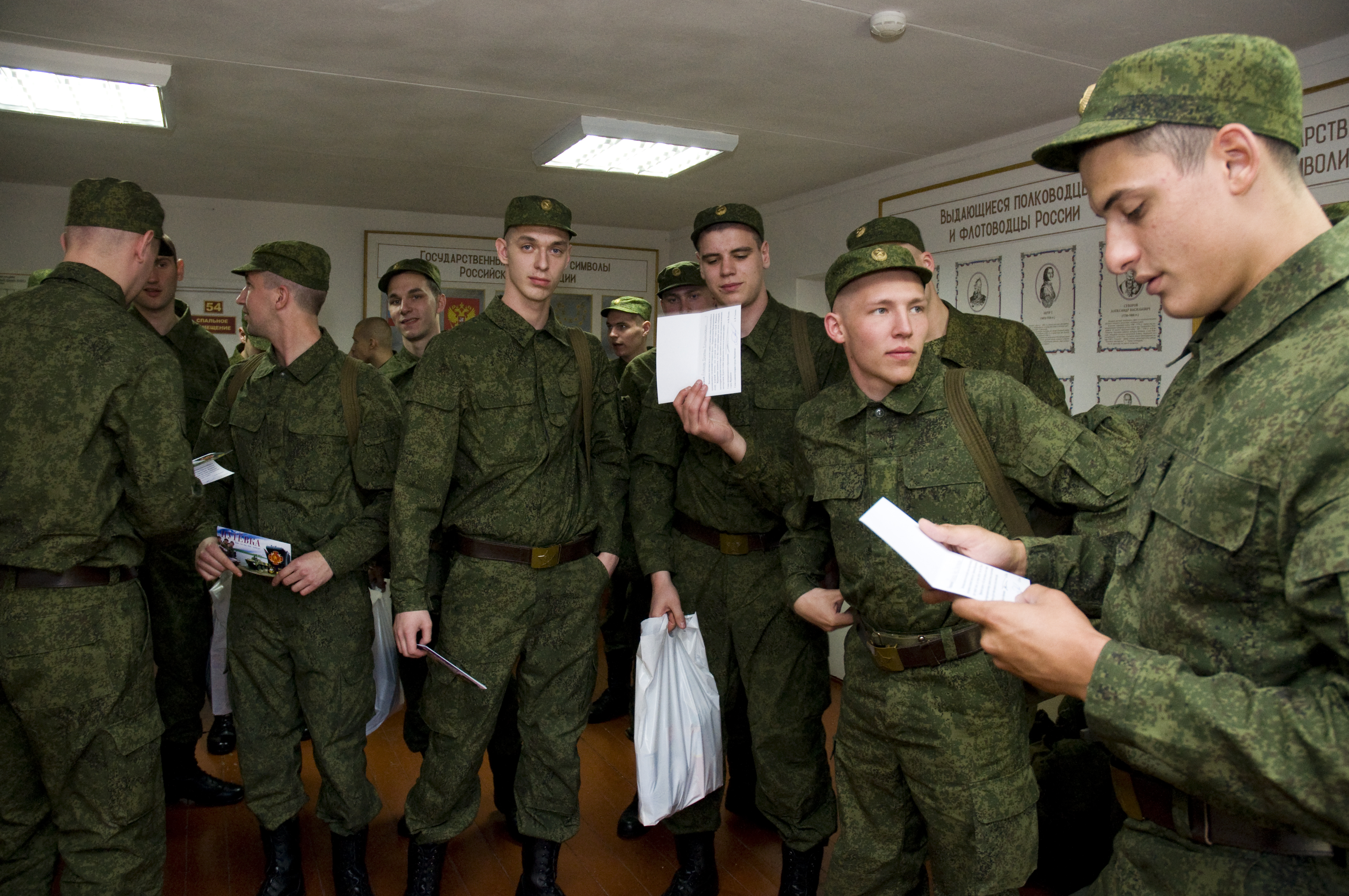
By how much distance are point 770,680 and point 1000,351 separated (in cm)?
127

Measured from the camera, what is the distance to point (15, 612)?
205 centimetres

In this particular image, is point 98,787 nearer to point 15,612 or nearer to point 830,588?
point 15,612

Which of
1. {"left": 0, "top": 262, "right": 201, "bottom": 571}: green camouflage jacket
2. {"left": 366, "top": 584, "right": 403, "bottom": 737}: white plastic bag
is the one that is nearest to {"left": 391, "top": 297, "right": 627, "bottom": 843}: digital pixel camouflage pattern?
{"left": 366, "top": 584, "right": 403, "bottom": 737}: white plastic bag

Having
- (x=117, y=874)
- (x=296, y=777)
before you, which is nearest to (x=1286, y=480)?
(x=117, y=874)

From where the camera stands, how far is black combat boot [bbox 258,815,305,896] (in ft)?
8.98

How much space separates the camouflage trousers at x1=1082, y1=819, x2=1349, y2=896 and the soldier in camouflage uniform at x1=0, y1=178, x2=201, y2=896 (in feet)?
7.15

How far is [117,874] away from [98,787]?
0.76ft

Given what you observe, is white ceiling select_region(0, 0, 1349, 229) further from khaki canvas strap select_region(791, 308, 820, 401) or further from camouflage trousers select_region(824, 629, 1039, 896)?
camouflage trousers select_region(824, 629, 1039, 896)

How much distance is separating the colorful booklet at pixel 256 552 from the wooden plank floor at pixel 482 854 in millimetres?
1096

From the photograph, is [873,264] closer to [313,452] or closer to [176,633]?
[313,452]

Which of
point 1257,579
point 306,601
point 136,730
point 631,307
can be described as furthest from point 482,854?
point 631,307

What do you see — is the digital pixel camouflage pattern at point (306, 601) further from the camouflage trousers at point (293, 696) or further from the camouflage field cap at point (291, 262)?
the camouflage field cap at point (291, 262)

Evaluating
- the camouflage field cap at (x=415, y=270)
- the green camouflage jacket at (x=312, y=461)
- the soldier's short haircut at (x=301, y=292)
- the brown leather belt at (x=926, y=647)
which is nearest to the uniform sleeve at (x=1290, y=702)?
the brown leather belt at (x=926, y=647)

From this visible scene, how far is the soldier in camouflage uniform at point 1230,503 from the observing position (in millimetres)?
891
